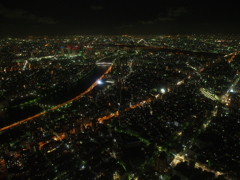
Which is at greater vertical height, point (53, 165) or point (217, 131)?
point (217, 131)

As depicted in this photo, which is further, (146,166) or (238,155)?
(238,155)

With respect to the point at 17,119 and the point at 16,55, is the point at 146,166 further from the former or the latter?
the point at 16,55

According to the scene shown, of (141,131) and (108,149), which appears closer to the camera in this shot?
(108,149)

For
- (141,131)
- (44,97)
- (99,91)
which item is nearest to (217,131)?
(141,131)

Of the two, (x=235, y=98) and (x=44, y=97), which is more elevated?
(x=235, y=98)

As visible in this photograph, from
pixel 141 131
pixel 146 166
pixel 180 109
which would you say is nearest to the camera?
pixel 146 166

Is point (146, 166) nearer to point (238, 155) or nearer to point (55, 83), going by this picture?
point (238, 155)

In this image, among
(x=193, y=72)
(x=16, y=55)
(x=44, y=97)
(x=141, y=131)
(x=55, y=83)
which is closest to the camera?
(x=141, y=131)

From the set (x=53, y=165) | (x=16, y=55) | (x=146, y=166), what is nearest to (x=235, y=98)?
(x=146, y=166)

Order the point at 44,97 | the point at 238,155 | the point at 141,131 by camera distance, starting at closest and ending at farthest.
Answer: the point at 238,155, the point at 141,131, the point at 44,97
